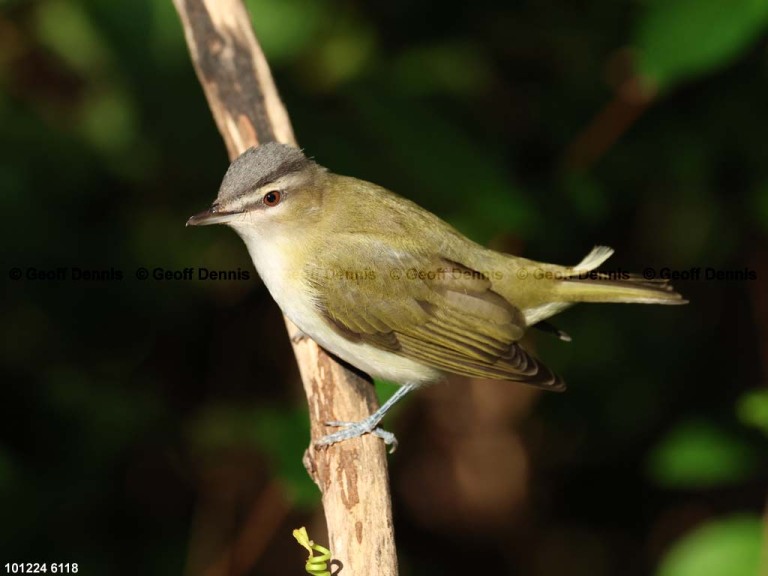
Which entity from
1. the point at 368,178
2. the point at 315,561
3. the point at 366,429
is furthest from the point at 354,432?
the point at 368,178

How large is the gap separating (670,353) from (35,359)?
3512mm

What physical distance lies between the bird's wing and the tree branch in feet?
0.91

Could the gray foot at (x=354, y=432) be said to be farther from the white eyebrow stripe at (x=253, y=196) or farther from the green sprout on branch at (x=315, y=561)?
the white eyebrow stripe at (x=253, y=196)

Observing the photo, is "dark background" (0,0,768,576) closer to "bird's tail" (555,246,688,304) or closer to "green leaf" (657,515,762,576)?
"bird's tail" (555,246,688,304)

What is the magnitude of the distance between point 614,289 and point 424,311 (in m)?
0.85

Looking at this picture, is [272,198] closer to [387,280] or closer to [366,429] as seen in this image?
[387,280]

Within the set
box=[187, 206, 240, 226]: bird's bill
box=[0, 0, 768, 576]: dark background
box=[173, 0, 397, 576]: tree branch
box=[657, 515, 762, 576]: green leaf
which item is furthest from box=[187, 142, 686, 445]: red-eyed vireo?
box=[657, 515, 762, 576]: green leaf

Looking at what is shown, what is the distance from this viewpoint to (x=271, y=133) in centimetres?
391

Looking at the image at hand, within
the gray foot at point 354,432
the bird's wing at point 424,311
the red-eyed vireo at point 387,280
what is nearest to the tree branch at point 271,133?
the gray foot at point 354,432

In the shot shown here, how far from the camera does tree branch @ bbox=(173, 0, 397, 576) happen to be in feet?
10.3

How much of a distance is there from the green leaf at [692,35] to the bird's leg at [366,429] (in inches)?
67.6

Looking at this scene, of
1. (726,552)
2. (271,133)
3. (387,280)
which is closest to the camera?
(726,552)

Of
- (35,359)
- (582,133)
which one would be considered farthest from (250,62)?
(35,359)

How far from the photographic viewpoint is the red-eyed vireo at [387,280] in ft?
11.5
